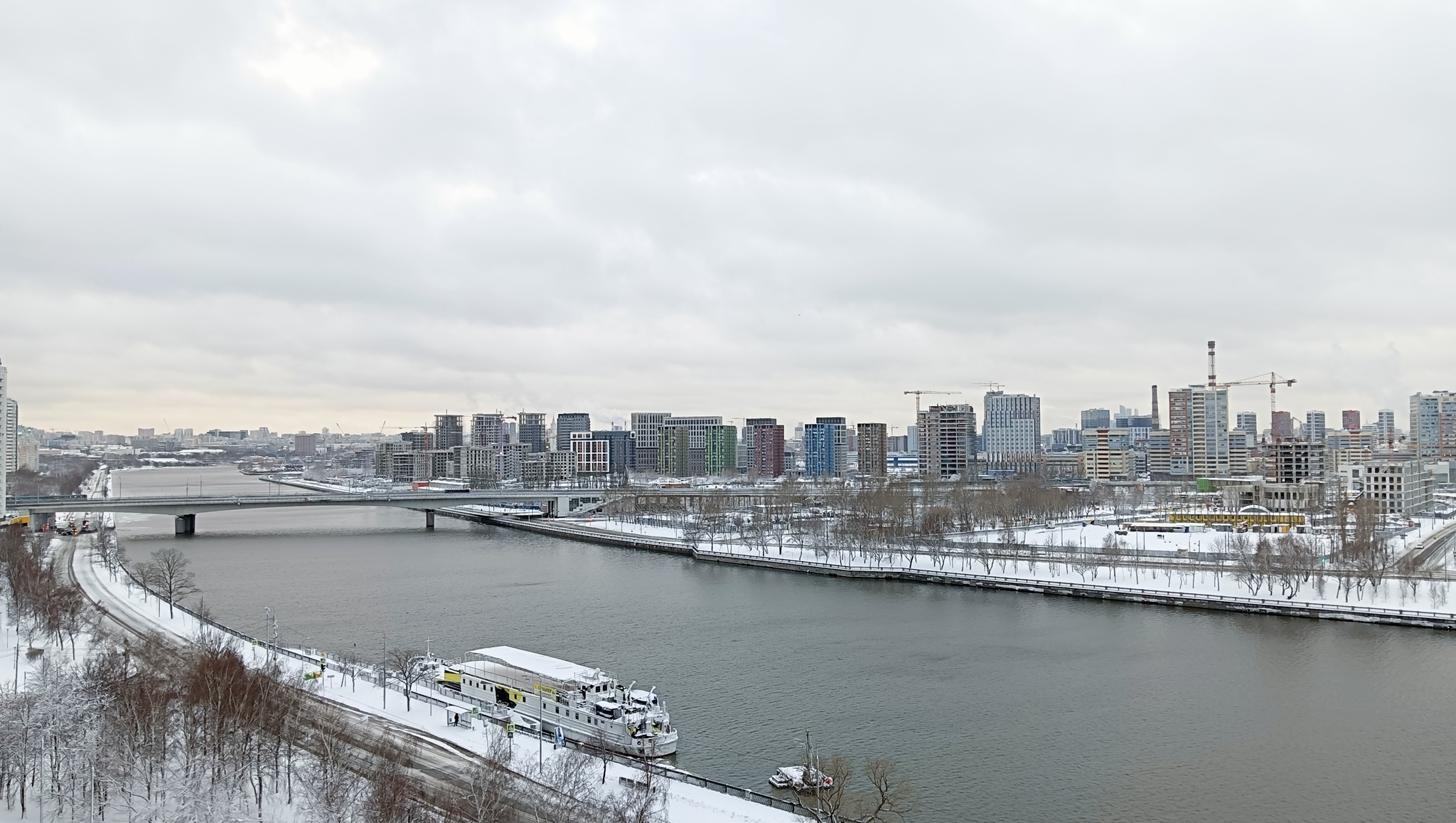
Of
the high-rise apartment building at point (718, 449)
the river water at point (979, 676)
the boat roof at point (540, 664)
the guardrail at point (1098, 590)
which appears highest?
the high-rise apartment building at point (718, 449)

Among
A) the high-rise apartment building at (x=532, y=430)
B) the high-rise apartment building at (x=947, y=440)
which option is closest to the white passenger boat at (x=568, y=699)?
the high-rise apartment building at (x=947, y=440)

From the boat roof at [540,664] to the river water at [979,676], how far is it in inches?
45.3

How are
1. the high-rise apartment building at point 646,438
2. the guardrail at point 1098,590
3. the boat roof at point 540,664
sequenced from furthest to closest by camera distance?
the high-rise apartment building at point 646,438 < the guardrail at point 1098,590 < the boat roof at point 540,664

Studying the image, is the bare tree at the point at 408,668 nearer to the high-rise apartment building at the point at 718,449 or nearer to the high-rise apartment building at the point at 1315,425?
the high-rise apartment building at the point at 718,449

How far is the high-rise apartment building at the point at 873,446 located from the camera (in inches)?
2766

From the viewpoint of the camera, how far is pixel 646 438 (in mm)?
82312

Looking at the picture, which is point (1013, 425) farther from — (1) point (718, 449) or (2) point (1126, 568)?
(2) point (1126, 568)

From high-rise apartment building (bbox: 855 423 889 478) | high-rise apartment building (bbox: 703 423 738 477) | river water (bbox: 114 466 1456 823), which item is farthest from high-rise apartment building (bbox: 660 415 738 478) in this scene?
river water (bbox: 114 466 1456 823)

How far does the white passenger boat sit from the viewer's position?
34.6 feet

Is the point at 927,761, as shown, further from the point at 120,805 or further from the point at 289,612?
the point at 289,612

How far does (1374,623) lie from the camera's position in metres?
17.1

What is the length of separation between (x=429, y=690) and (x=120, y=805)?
468cm

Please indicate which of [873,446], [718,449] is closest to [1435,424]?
[873,446]

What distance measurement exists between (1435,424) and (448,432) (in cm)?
8124
